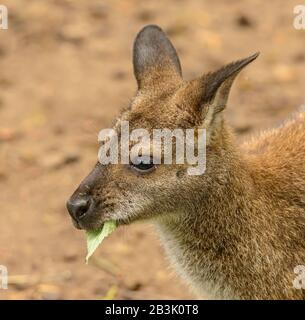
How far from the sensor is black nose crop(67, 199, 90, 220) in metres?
6.77

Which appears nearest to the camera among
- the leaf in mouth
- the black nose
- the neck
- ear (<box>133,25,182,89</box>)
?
the black nose

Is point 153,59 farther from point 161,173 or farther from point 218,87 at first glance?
point 161,173

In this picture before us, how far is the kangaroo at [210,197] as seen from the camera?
22.4 feet

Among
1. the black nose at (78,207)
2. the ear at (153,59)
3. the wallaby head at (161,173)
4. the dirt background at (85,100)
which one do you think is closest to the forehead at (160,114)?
the wallaby head at (161,173)

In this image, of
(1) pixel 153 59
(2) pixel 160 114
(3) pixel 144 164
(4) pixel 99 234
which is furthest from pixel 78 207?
(1) pixel 153 59

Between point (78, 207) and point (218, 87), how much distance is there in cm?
116

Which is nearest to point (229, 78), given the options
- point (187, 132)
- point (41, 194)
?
point (187, 132)

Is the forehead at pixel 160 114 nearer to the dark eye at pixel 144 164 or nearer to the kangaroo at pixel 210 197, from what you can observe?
the kangaroo at pixel 210 197

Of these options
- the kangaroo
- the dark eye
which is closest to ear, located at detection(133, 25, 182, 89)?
the kangaroo

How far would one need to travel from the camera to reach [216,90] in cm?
674

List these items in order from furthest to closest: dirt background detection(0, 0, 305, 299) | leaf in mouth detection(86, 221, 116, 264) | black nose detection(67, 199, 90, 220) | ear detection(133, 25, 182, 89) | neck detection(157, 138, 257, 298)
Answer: dirt background detection(0, 0, 305, 299), ear detection(133, 25, 182, 89), neck detection(157, 138, 257, 298), leaf in mouth detection(86, 221, 116, 264), black nose detection(67, 199, 90, 220)

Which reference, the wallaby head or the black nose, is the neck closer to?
the wallaby head

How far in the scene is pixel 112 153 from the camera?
6.89 metres

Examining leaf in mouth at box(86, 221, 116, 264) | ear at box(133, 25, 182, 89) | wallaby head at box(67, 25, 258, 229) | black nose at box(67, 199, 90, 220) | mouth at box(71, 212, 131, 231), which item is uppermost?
ear at box(133, 25, 182, 89)
